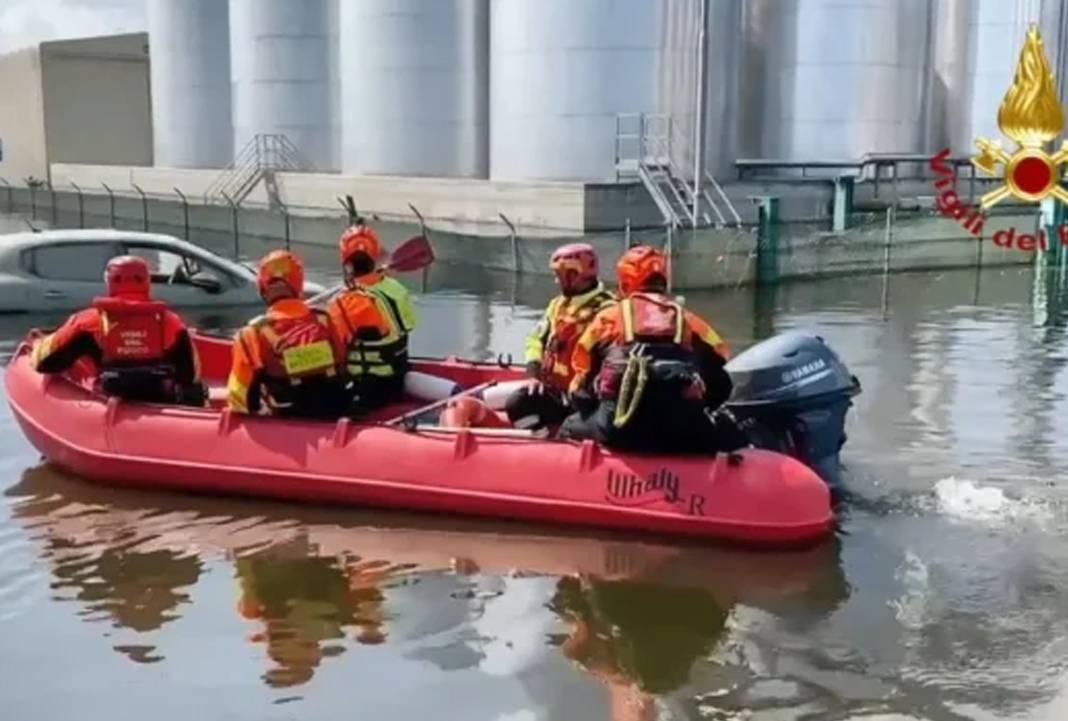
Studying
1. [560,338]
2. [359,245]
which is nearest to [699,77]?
[359,245]

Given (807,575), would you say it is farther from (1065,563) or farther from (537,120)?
(537,120)

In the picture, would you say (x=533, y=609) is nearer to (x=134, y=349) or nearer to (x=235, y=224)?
(x=134, y=349)

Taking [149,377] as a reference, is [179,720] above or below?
below

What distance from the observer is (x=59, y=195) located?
39.8 meters

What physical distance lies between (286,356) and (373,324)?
2.54ft

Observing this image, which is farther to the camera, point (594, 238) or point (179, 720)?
point (594, 238)

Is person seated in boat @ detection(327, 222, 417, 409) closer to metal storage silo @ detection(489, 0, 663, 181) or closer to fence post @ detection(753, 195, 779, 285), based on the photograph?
fence post @ detection(753, 195, 779, 285)

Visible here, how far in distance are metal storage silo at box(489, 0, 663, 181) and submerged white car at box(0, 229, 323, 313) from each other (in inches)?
369

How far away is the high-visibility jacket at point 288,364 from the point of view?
8320 millimetres

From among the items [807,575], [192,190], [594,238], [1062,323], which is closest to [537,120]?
[594,238]

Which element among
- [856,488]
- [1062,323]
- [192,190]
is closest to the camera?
[856,488]

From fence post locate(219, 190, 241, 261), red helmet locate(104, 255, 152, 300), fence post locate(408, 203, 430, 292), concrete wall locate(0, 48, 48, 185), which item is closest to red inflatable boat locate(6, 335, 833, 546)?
red helmet locate(104, 255, 152, 300)

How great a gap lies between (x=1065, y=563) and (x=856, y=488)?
1.71 metres

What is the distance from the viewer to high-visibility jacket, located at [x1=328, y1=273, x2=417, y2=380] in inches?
349
